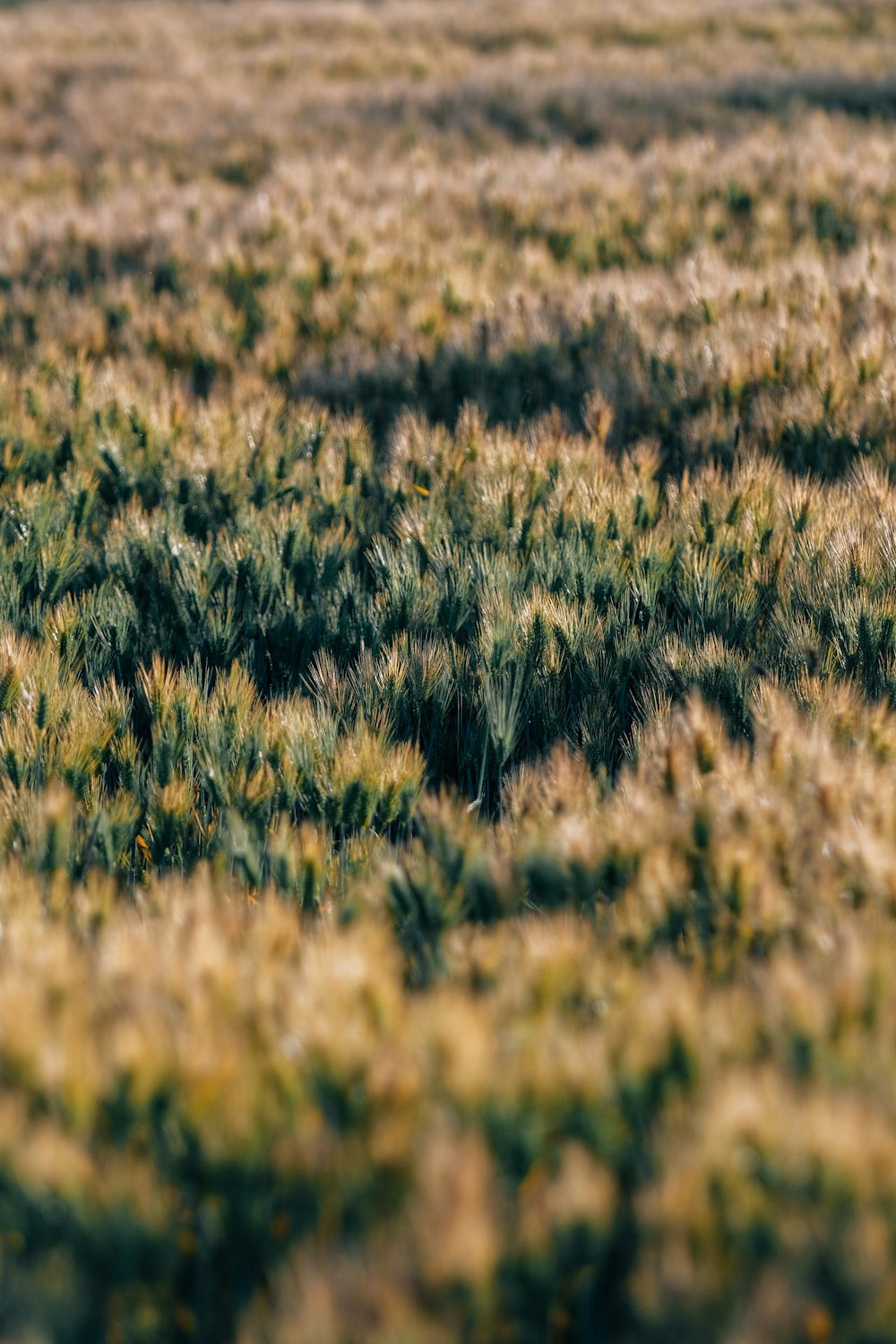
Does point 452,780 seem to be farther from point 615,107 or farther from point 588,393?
point 615,107

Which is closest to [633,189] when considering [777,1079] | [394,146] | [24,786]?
[394,146]

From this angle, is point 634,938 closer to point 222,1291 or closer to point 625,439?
point 222,1291

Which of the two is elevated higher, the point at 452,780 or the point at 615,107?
the point at 615,107

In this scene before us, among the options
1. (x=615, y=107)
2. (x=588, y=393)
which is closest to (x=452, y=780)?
(x=588, y=393)

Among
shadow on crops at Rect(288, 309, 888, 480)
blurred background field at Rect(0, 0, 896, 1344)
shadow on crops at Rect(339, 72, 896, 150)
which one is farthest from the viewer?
shadow on crops at Rect(339, 72, 896, 150)

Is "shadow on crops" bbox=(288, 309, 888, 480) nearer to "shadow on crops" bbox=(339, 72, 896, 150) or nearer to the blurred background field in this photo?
the blurred background field

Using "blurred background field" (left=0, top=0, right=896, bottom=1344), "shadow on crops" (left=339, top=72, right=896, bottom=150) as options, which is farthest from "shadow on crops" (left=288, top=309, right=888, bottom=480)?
"shadow on crops" (left=339, top=72, right=896, bottom=150)

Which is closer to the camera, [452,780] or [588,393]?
[452,780]

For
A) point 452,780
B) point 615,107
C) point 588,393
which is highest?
point 615,107

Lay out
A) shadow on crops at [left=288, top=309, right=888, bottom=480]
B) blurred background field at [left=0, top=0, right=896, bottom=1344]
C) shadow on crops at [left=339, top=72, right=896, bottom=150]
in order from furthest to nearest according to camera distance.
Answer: shadow on crops at [left=339, top=72, right=896, bottom=150]
shadow on crops at [left=288, top=309, right=888, bottom=480]
blurred background field at [left=0, top=0, right=896, bottom=1344]
